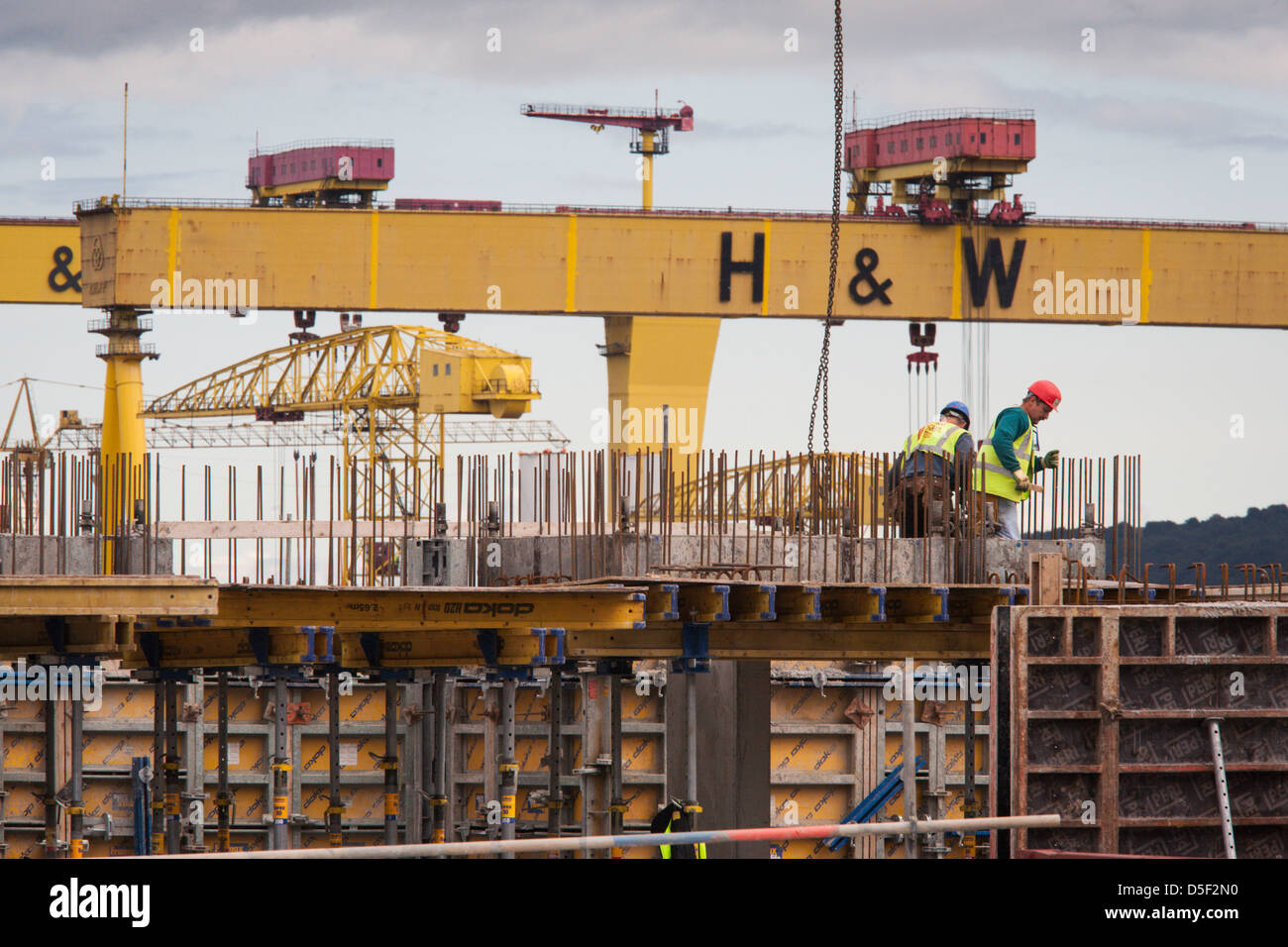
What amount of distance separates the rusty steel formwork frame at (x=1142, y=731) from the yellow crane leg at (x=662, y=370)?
25.8m

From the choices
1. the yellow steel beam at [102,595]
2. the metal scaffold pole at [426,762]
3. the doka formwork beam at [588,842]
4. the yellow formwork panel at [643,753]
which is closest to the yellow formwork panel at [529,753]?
the yellow formwork panel at [643,753]

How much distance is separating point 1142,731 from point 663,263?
82.2 feet

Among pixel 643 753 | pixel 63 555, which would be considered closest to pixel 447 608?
pixel 63 555

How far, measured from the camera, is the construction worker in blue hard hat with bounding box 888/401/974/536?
18.5m

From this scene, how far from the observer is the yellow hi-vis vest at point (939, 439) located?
18453mm

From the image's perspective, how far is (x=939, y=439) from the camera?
18500mm

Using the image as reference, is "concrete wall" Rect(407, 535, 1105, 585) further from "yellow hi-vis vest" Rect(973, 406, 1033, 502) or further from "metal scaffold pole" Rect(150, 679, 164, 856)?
"metal scaffold pole" Rect(150, 679, 164, 856)

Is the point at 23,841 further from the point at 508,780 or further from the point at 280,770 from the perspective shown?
the point at 508,780

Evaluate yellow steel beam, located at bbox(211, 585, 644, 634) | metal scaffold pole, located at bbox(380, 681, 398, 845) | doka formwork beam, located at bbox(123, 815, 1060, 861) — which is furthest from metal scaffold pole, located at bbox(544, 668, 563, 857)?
doka formwork beam, located at bbox(123, 815, 1060, 861)

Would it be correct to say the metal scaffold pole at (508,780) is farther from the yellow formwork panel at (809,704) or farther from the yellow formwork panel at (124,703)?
the yellow formwork panel at (124,703)

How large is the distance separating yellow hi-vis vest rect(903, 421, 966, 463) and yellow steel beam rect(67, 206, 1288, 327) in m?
20.7

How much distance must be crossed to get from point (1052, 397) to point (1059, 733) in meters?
4.21

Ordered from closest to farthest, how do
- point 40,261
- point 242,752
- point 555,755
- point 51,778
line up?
point 51,778 < point 555,755 < point 242,752 < point 40,261
